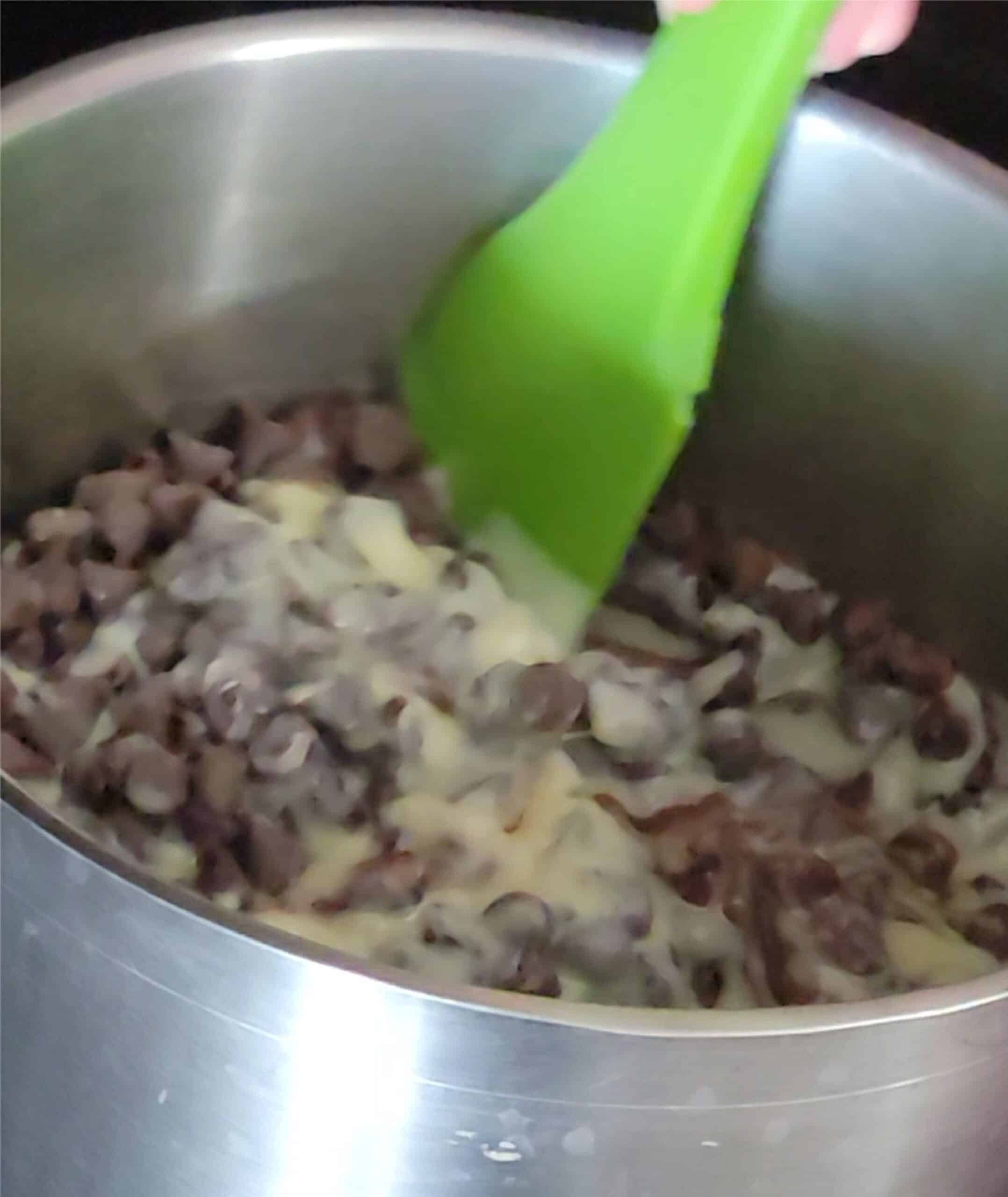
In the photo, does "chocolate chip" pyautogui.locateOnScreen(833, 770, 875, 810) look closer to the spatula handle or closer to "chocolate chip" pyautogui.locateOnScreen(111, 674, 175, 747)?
the spatula handle

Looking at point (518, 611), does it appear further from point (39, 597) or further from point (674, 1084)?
point (674, 1084)

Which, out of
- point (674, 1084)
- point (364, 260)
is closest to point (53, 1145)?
point (674, 1084)

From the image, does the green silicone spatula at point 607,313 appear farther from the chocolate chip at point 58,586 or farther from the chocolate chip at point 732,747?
the chocolate chip at point 58,586

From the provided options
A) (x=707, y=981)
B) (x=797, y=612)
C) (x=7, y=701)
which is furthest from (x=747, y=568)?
(x=7, y=701)

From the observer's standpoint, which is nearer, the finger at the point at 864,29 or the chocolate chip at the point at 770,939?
the chocolate chip at the point at 770,939

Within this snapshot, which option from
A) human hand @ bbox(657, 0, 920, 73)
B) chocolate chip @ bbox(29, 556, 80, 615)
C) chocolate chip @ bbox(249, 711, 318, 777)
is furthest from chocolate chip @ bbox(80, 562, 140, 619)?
human hand @ bbox(657, 0, 920, 73)

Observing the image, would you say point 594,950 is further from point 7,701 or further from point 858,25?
point 858,25

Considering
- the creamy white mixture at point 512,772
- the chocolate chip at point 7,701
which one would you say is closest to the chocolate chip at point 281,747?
the creamy white mixture at point 512,772
